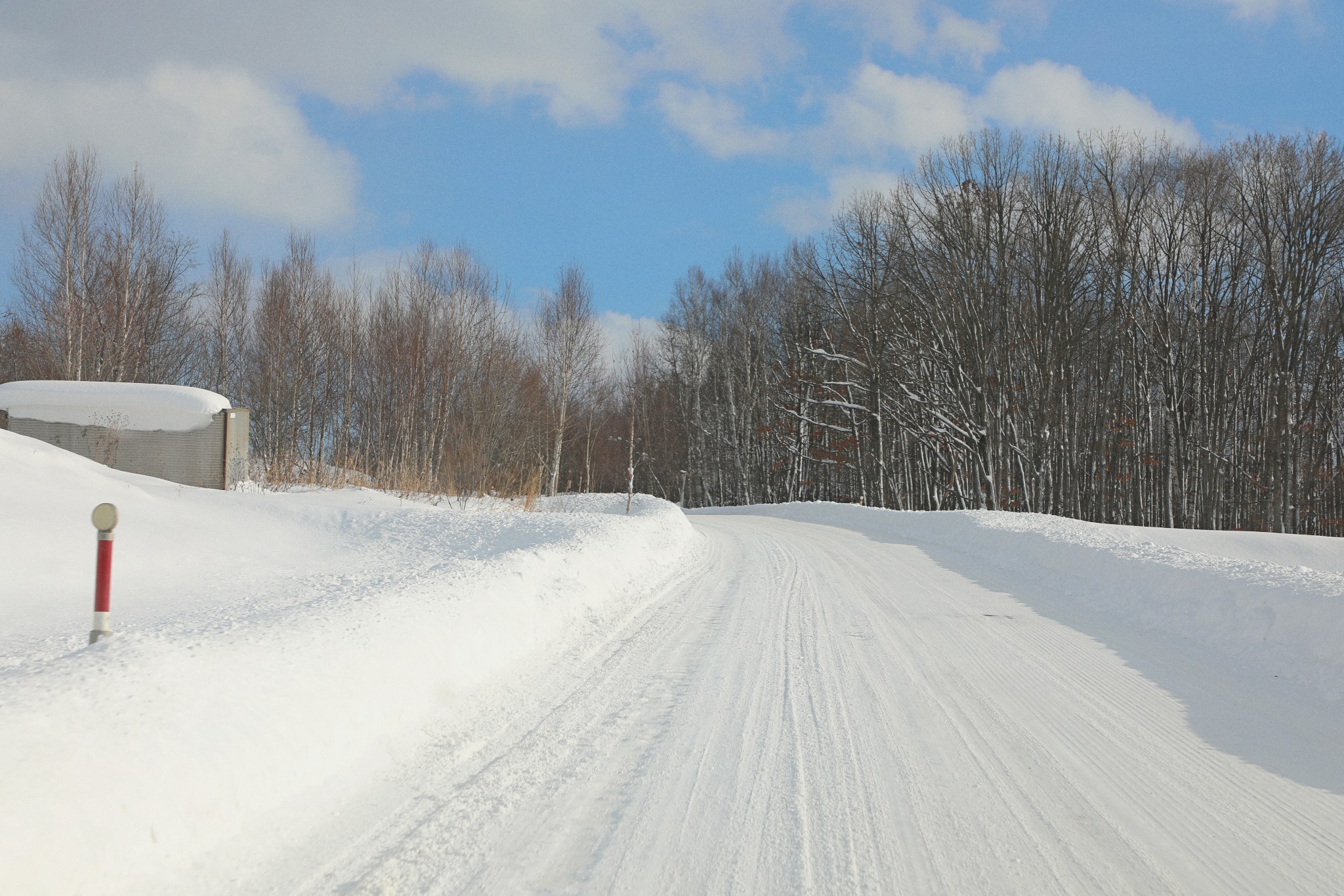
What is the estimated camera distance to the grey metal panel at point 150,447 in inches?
579

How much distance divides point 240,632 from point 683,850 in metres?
3.12

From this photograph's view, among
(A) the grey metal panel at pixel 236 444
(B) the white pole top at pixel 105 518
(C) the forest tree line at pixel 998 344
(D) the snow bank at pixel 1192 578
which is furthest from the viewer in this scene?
(C) the forest tree line at pixel 998 344

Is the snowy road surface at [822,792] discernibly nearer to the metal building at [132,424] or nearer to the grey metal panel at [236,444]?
the grey metal panel at [236,444]

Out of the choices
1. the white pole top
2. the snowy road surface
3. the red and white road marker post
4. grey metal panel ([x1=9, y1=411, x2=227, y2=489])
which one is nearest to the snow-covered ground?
the snowy road surface

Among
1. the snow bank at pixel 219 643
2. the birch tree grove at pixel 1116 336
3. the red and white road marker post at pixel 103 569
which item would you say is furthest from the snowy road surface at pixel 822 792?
the birch tree grove at pixel 1116 336

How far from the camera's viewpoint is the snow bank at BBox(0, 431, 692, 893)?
247cm

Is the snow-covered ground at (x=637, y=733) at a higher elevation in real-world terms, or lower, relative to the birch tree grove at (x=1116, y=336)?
lower

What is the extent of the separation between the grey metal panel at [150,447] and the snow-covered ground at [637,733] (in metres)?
7.37

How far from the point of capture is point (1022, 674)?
17.1ft

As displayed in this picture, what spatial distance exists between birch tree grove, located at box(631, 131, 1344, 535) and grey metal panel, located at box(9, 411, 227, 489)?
807 inches

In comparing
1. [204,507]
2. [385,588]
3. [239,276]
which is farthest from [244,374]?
[385,588]

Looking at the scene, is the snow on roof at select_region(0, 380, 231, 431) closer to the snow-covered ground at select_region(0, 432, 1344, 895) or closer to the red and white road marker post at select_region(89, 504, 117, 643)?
the snow-covered ground at select_region(0, 432, 1344, 895)

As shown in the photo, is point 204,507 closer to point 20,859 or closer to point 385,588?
point 385,588

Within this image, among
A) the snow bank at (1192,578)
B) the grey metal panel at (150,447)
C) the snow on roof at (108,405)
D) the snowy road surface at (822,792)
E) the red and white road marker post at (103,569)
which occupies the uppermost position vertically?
the snow on roof at (108,405)
